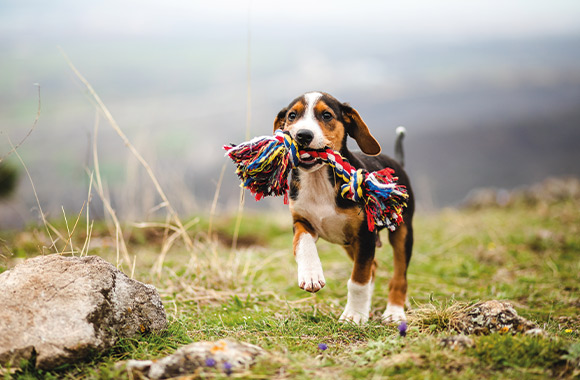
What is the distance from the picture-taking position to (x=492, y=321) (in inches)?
138

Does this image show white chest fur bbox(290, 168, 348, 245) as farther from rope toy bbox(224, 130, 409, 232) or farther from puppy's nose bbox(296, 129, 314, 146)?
puppy's nose bbox(296, 129, 314, 146)

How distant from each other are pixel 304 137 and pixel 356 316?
1.62 meters

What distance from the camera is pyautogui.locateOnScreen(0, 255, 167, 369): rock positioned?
3.14 m

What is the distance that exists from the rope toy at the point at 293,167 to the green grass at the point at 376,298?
83 cm

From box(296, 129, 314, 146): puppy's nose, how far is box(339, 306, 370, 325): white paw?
1480mm

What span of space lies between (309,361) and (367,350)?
0.44m

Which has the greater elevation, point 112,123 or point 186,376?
point 112,123

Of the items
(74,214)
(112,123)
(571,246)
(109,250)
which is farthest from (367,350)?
(74,214)

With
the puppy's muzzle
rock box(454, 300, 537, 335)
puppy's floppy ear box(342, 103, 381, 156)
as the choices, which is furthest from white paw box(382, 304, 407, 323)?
the puppy's muzzle

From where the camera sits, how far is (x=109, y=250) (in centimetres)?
689

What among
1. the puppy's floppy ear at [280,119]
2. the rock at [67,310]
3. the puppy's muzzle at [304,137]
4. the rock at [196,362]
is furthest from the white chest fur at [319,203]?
the rock at [196,362]

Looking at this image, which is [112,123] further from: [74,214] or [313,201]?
[74,214]

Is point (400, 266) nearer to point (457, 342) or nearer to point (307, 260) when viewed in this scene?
point (307, 260)

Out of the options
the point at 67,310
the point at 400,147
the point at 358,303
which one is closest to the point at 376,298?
the point at 358,303
